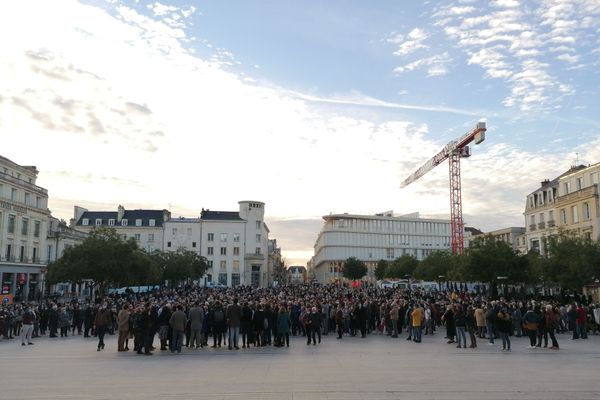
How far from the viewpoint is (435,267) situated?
67062mm

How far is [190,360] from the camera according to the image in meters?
14.0

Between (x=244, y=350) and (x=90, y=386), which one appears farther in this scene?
(x=244, y=350)

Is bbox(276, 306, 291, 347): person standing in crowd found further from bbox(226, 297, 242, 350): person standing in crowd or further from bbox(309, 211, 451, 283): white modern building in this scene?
bbox(309, 211, 451, 283): white modern building

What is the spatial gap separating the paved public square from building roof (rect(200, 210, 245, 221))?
81.7 m

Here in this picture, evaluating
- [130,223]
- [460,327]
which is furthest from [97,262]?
[130,223]

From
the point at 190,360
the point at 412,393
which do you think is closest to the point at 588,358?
the point at 412,393

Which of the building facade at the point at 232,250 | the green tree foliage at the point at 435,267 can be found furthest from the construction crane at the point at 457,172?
the building facade at the point at 232,250

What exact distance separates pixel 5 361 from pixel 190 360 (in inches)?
208

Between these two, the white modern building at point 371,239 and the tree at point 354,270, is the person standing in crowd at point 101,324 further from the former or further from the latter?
the white modern building at point 371,239

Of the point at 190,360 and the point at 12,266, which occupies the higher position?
the point at 12,266

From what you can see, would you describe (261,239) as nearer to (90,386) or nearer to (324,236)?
(324,236)

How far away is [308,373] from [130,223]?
89180mm

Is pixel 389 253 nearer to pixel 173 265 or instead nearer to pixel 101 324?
pixel 173 265

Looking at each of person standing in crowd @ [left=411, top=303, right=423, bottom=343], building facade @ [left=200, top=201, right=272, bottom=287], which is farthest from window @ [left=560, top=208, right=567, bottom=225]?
building facade @ [left=200, top=201, right=272, bottom=287]
